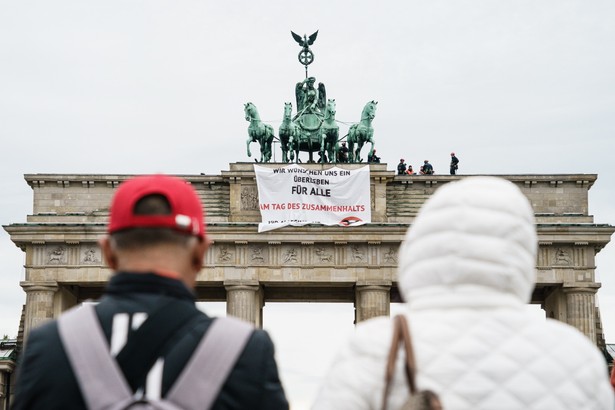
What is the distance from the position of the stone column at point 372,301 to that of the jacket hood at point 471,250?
4552cm

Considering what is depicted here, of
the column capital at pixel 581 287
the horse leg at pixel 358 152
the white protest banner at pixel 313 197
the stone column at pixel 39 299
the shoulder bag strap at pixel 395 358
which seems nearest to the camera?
the shoulder bag strap at pixel 395 358

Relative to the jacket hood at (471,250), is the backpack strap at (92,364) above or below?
below

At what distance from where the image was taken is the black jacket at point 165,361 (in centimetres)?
454

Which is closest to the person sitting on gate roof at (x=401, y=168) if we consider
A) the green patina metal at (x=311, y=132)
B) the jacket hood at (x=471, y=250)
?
the green patina metal at (x=311, y=132)

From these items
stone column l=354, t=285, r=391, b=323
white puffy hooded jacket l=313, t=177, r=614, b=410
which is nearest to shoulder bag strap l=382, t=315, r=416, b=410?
white puffy hooded jacket l=313, t=177, r=614, b=410

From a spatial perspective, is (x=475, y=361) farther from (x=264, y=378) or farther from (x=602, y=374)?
(x=264, y=378)

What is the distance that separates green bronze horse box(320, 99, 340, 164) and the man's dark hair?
47946 millimetres

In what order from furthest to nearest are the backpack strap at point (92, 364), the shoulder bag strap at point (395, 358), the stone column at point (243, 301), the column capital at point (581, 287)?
the column capital at point (581, 287), the stone column at point (243, 301), the shoulder bag strap at point (395, 358), the backpack strap at point (92, 364)

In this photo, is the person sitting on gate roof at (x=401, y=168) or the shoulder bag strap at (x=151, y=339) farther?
the person sitting on gate roof at (x=401, y=168)

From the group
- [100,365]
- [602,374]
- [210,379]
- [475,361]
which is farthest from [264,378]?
[602,374]

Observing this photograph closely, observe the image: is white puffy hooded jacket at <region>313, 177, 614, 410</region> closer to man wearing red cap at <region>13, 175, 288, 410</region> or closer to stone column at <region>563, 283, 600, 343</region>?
man wearing red cap at <region>13, 175, 288, 410</region>

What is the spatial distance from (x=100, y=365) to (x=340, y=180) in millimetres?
47101

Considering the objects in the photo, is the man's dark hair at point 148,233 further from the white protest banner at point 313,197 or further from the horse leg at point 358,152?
the horse leg at point 358,152

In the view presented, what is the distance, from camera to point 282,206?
51.4m
